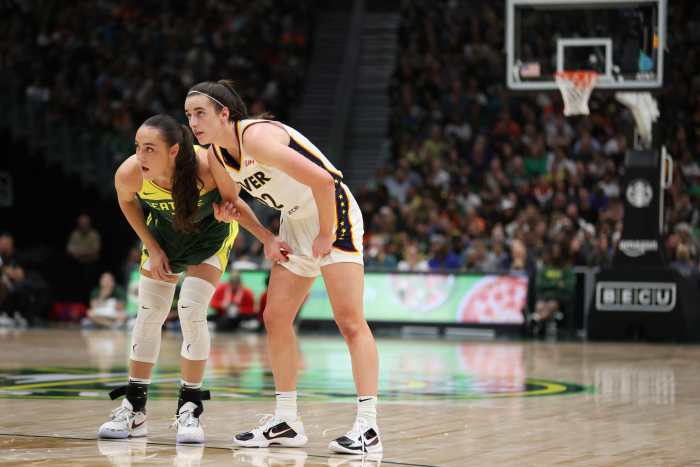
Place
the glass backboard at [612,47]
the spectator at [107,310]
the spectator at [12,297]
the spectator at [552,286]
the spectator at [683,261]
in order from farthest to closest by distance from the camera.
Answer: the spectator at [107,310] → the spectator at [12,297] → the spectator at [552,286] → the spectator at [683,261] → the glass backboard at [612,47]

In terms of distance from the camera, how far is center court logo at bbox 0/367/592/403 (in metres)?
8.49

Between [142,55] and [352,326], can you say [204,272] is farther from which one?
[142,55]

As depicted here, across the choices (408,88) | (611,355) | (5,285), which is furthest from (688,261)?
(5,285)

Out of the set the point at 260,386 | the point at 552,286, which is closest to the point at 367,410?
the point at 260,386

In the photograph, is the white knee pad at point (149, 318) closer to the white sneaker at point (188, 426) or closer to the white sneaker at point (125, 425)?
the white sneaker at point (125, 425)

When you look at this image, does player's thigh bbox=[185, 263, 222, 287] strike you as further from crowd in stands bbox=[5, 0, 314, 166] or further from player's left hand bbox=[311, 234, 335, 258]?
crowd in stands bbox=[5, 0, 314, 166]

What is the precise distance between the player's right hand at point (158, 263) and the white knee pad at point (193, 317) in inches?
5.0

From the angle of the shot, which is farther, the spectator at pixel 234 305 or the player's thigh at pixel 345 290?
the spectator at pixel 234 305

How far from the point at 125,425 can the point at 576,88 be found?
1017 centimetres

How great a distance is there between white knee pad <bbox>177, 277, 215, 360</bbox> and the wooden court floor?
467 mm

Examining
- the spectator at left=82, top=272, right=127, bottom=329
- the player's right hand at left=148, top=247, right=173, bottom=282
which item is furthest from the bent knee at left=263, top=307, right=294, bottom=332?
the spectator at left=82, top=272, right=127, bottom=329

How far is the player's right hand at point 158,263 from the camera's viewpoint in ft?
21.0

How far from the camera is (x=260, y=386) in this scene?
30.5ft

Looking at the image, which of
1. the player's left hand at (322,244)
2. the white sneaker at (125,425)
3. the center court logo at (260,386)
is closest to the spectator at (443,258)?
the center court logo at (260,386)
